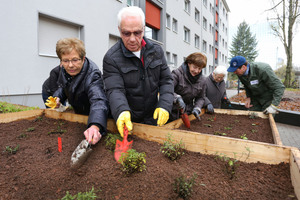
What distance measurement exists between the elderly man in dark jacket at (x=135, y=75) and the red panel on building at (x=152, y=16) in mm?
11319

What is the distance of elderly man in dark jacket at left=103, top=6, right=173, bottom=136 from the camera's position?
68.7 inches

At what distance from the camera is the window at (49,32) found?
633 cm

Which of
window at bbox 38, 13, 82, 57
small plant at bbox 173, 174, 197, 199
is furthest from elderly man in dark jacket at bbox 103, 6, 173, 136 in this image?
window at bbox 38, 13, 82, 57

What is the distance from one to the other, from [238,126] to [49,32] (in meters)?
6.36

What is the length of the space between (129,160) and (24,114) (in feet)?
6.92

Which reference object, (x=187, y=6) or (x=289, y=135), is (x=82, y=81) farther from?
(x=187, y=6)

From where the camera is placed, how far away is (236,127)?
308cm

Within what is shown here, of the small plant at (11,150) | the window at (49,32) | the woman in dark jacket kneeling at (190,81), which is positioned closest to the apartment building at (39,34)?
the window at (49,32)

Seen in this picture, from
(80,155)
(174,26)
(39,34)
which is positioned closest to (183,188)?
(80,155)

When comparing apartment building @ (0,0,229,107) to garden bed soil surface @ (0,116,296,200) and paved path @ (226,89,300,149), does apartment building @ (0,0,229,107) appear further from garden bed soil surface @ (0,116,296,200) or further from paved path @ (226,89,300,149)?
paved path @ (226,89,300,149)

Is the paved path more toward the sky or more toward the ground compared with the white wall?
more toward the ground

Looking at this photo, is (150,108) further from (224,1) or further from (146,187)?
(224,1)

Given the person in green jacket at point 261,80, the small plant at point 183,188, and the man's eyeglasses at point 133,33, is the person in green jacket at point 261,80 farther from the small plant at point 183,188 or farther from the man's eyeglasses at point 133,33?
the small plant at point 183,188

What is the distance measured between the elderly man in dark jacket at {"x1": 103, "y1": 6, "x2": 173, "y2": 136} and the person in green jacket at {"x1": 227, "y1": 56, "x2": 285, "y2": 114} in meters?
2.19
